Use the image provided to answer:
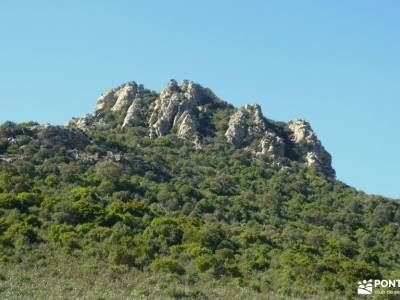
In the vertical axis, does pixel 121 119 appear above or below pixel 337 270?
above

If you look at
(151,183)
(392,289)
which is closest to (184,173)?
(151,183)

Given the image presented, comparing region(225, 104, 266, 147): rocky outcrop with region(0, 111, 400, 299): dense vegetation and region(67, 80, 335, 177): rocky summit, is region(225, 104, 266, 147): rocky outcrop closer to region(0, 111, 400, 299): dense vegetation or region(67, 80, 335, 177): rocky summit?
region(67, 80, 335, 177): rocky summit

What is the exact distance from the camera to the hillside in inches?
1014

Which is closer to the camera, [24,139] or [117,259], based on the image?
[117,259]

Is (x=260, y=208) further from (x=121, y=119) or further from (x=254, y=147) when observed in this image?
(x=121, y=119)

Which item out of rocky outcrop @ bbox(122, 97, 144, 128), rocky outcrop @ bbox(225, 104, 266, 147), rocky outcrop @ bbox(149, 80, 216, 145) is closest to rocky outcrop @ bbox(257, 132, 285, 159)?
rocky outcrop @ bbox(225, 104, 266, 147)

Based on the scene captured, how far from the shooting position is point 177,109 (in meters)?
67.6

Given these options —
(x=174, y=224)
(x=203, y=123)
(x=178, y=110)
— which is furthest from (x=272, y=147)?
(x=174, y=224)

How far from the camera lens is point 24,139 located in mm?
51500

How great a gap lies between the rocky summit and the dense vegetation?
210 centimetres

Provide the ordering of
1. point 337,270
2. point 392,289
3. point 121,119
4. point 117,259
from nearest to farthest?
1. point 392,289
2. point 117,259
3. point 337,270
4. point 121,119

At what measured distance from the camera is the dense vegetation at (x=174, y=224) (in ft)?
82.7

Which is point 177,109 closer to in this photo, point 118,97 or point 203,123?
point 203,123

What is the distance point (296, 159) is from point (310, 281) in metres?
38.5
